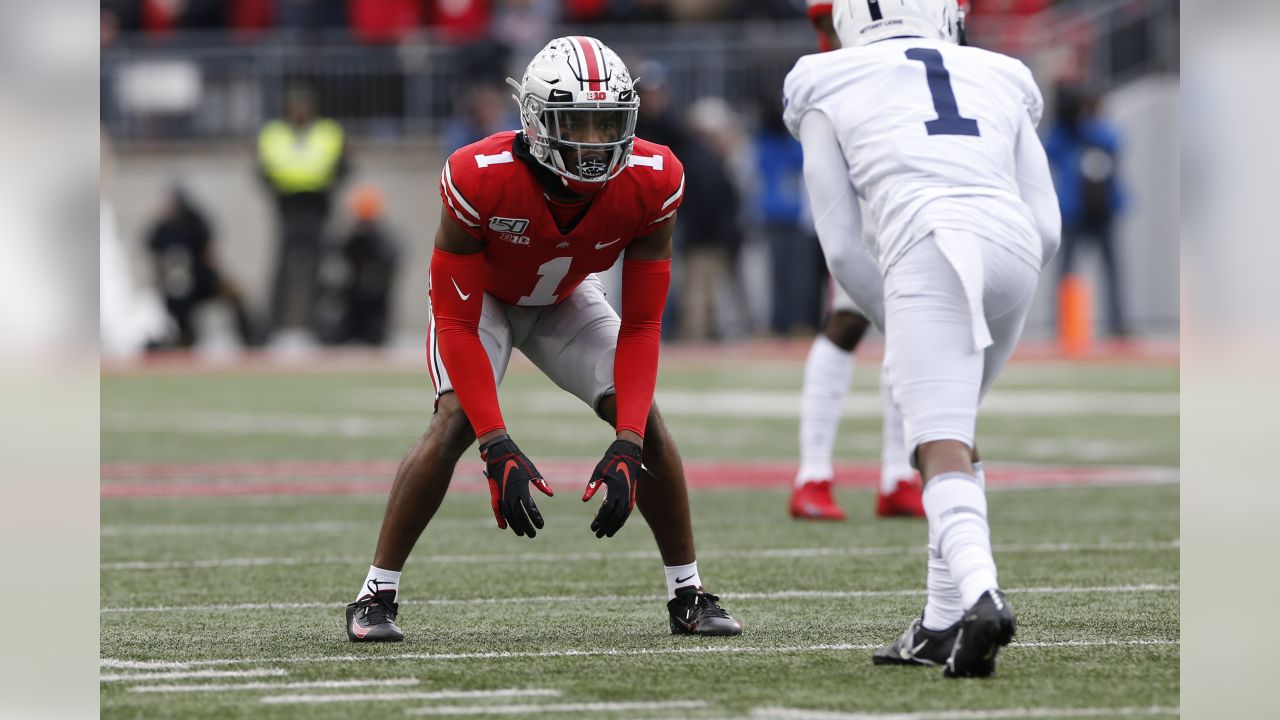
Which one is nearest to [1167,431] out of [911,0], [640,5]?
[911,0]

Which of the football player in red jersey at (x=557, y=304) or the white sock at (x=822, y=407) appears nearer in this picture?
the football player in red jersey at (x=557, y=304)

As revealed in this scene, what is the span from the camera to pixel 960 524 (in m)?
4.96

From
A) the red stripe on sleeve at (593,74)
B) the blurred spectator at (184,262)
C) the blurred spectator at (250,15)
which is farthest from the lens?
the blurred spectator at (250,15)

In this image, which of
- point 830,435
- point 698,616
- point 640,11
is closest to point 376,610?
point 698,616

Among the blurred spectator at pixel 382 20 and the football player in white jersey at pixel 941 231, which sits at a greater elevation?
the blurred spectator at pixel 382 20

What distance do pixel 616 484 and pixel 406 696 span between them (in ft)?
3.01

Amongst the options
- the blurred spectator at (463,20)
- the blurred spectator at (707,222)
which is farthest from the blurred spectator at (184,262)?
the blurred spectator at (707,222)

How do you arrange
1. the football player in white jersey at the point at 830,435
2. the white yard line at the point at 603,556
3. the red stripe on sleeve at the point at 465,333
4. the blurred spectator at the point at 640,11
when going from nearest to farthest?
the red stripe on sleeve at the point at 465,333, the white yard line at the point at 603,556, the football player in white jersey at the point at 830,435, the blurred spectator at the point at 640,11

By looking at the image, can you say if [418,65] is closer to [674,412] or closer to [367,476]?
[674,412]

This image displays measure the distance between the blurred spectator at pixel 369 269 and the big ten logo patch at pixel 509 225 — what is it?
57.5 ft

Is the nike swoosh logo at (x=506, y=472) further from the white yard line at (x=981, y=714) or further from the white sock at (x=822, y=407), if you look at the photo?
the white sock at (x=822, y=407)

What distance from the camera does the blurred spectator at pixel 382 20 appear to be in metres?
25.2
